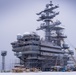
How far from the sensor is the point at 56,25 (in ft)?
126

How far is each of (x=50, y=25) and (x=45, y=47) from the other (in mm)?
4629

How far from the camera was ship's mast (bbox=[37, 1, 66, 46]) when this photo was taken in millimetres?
37562

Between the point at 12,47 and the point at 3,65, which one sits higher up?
the point at 12,47

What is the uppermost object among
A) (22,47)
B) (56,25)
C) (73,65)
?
(56,25)

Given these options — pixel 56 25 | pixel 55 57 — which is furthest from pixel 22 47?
pixel 56 25

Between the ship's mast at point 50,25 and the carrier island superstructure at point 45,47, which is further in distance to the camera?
the ship's mast at point 50,25

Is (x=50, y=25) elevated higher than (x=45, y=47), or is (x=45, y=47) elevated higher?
(x=50, y=25)

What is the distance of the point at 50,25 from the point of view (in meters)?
38.2

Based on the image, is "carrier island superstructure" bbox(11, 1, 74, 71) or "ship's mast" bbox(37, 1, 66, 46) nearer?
"carrier island superstructure" bbox(11, 1, 74, 71)

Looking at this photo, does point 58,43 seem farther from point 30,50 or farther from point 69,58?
point 30,50

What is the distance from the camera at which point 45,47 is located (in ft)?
115

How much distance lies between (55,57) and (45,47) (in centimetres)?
198

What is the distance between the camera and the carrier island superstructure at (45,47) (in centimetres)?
3306

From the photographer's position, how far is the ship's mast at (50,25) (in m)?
37.6
